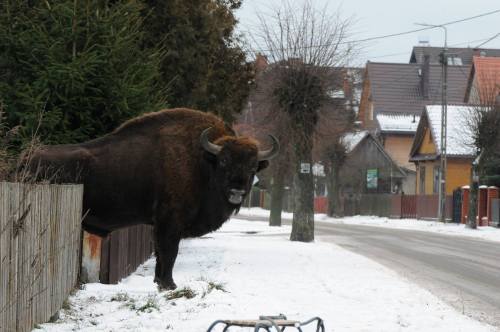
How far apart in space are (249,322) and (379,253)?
1824 centimetres

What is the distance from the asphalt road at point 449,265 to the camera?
13.9 metres

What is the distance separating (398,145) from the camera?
246 ft

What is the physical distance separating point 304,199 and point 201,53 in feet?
26.8

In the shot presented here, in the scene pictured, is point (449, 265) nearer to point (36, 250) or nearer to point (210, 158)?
point (210, 158)

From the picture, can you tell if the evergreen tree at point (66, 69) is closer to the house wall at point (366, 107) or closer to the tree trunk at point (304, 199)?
the tree trunk at point (304, 199)

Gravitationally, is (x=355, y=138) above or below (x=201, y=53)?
above

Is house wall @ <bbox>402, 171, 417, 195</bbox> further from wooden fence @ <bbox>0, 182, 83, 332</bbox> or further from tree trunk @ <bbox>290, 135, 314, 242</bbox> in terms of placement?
wooden fence @ <bbox>0, 182, 83, 332</bbox>

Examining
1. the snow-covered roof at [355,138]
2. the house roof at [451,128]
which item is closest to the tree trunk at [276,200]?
the house roof at [451,128]

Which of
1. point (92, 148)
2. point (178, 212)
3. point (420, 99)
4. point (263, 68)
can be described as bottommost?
point (178, 212)

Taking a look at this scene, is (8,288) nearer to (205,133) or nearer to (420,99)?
(205,133)

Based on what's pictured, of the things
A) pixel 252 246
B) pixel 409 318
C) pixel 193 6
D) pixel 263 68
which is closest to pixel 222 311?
pixel 409 318

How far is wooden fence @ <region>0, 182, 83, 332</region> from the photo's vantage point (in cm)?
709

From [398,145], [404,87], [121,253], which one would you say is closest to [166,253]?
[121,253]

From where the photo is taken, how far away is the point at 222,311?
1009cm
